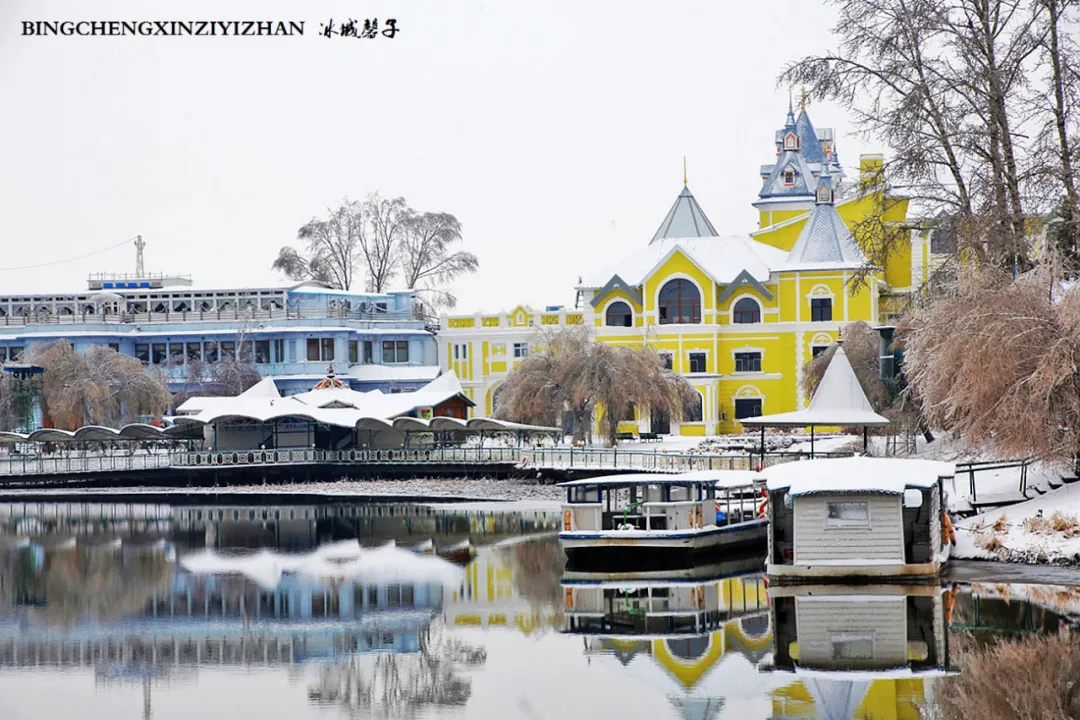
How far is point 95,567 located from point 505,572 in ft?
26.6

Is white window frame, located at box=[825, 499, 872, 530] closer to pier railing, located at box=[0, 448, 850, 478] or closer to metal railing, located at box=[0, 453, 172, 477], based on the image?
pier railing, located at box=[0, 448, 850, 478]

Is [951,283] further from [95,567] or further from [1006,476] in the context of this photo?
[95,567]

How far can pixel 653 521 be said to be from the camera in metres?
29.2

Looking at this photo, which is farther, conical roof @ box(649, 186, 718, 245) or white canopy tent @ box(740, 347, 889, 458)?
conical roof @ box(649, 186, 718, 245)

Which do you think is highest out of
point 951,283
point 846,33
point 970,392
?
point 846,33

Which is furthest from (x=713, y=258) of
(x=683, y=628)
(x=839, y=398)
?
(x=683, y=628)

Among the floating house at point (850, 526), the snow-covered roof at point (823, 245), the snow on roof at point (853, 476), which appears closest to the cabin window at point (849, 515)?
the floating house at point (850, 526)

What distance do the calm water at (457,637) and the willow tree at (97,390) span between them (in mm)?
27869

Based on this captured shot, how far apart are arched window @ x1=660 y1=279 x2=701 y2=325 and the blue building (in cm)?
1256

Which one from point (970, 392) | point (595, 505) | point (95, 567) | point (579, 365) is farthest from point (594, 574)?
point (579, 365)

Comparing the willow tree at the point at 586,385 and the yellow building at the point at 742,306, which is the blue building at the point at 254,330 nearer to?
the yellow building at the point at 742,306

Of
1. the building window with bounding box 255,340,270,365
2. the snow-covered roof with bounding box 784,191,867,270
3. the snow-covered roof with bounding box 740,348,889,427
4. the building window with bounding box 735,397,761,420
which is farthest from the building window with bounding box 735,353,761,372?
the snow-covered roof with bounding box 740,348,889,427

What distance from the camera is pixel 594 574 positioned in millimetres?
27828

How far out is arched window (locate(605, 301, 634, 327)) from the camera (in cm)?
6744
